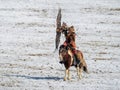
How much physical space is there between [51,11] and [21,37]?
15459mm

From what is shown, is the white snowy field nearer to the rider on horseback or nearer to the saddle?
the saddle

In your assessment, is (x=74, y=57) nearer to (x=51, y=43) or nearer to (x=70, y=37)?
(x=70, y=37)

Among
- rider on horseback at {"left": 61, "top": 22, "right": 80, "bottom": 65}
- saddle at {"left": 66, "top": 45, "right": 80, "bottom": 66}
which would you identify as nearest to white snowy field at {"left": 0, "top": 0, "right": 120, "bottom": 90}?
saddle at {"left": 66, "top": 45, "right": 80, "bottom": 66}

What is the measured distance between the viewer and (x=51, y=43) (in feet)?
122

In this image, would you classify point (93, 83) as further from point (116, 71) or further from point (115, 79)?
point (116, 71)

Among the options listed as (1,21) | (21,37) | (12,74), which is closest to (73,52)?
(12,74)

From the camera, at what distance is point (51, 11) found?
5447 centimetres

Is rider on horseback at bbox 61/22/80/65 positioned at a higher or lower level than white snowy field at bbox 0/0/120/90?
higher

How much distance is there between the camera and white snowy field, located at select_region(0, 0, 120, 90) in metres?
23.9

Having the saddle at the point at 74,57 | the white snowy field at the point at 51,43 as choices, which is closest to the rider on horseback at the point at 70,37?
the saddle at the point at 74,57

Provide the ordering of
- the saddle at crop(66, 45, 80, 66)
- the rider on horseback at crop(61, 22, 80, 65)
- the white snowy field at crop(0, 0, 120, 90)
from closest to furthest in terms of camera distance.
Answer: the rider on horseback at crop(61, 22, 80, 65) → the saddle at crop(66, 45, 80, 66) → the white snowy field at crop(0, 0, 120, 90)

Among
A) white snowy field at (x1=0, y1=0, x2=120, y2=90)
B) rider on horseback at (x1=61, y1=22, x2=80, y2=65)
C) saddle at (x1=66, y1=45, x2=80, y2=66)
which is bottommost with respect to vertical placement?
white snowy field at (x1=0, y1=0, x2=120, y2=90)

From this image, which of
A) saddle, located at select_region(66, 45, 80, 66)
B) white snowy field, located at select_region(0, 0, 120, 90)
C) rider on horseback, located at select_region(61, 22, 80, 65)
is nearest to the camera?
rider on horseback, located at select_region(61, 22, 80, 65)

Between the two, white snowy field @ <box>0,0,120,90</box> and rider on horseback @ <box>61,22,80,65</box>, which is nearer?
rider on horseback @ <box>61,22,80,65</box>
